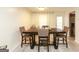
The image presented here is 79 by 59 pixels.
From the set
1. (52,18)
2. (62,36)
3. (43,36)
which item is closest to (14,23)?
(43,36)

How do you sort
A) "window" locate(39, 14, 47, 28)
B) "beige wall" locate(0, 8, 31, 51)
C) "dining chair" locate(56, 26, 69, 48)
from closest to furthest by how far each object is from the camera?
"beige wall" locate(0, 8, 31, 51) → "window" locate(39, 14, 47, 28) → "dining chair" locate(56, 26, 69, 48)

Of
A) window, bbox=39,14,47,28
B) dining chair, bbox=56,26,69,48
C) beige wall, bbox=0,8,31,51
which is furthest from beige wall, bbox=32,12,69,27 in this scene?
dining chair, bbox=56,26,69,48

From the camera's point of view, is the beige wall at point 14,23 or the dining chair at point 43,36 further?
the dining chair at point 43,36

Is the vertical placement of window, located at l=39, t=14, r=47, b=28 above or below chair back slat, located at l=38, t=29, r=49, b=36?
above

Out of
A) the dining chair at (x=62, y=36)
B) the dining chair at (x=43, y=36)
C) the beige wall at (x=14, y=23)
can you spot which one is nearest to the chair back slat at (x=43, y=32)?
the dining chair at (x=43, y=36)

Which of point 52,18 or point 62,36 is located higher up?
point 52,18

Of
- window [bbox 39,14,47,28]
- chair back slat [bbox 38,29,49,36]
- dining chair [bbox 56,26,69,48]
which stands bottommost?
dining chair [bbox 56,26,69,48]

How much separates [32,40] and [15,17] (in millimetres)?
1137

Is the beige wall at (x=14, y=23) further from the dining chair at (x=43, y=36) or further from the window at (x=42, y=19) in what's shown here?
the dining chair at (x=43, y=36)

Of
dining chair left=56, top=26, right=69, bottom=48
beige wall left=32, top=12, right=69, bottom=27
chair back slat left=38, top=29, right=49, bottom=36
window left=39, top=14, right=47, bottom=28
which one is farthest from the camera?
dining chair left=56, top=26, right=69, bottom=48

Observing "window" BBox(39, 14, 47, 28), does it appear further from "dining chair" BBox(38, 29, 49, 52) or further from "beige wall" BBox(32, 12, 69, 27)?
"dining chair" BBox(38, 29, 49, 52)

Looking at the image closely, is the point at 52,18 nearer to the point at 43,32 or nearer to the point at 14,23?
the point at 43,32

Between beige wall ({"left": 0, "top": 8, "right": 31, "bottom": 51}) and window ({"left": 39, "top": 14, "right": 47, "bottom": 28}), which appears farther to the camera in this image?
window ({"left": 39, "top": 14, "right": 47, "bottom": 28})
